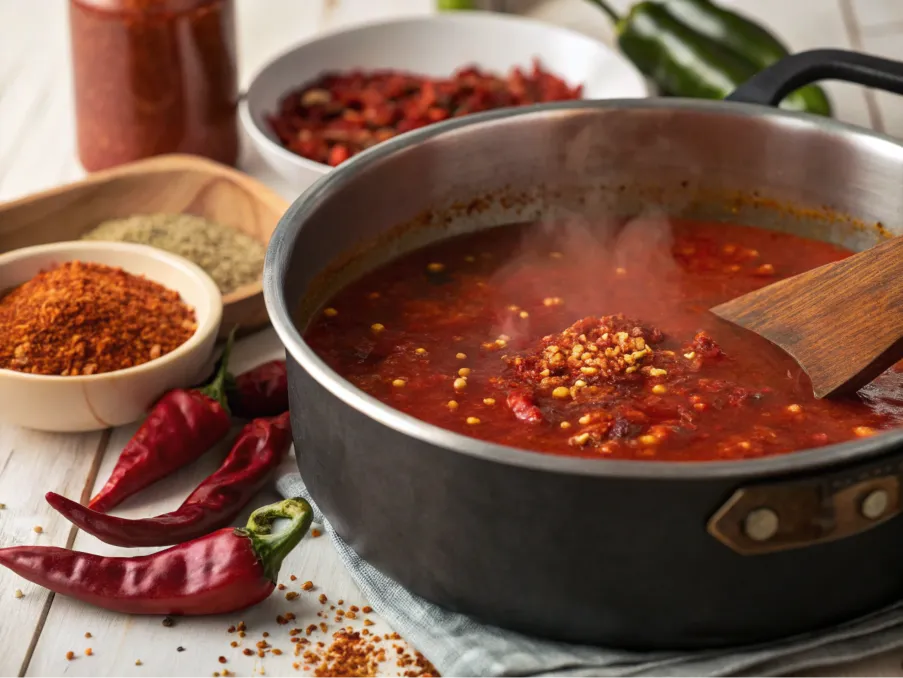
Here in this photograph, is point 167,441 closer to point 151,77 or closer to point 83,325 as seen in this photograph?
point 83,325

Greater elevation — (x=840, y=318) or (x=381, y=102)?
(x=840, y=318)

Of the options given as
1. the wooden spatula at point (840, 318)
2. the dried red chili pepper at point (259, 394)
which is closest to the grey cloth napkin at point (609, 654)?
the wooden spatula at point (840, 318)

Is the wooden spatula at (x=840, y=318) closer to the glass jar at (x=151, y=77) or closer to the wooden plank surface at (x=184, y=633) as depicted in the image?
the wooden plank surface at (x=184, y=633)

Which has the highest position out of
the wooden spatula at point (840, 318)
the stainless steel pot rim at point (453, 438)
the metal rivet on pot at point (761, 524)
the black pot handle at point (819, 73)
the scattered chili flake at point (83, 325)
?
the black pot handle at point (819, 73)

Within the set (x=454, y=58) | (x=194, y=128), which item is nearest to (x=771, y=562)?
(x=194, y=128)

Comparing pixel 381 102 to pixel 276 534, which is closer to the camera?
pixel 276 534

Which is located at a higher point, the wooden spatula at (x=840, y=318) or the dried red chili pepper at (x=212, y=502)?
the wooden spatula at (x=840, y=318)

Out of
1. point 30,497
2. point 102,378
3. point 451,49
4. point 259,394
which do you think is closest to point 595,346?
point 259,394
